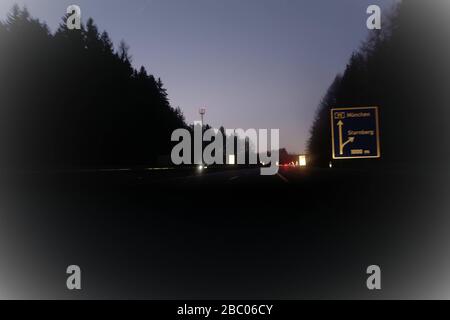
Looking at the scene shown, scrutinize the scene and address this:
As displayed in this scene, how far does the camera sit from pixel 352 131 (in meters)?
12.3

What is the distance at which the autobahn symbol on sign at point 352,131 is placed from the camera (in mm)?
11891

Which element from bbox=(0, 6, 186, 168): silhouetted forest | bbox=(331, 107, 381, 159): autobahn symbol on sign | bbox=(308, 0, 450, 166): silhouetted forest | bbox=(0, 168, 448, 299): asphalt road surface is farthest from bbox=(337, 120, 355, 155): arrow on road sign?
bbox=(0, 6, 186, 168): silhouetted forest

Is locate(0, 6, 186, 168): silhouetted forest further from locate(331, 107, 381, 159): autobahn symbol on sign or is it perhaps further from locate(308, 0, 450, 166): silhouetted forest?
locate(331, 107, 381, 159): autobahn symbol on sign

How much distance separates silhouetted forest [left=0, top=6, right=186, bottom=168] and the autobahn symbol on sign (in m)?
40.6

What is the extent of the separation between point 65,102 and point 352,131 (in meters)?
54.3

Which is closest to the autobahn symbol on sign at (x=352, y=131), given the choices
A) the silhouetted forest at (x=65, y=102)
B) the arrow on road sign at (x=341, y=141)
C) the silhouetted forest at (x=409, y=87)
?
the arrow on road sign at (x=341, y=141)

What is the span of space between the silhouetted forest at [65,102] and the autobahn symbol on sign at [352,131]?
40.6 metres

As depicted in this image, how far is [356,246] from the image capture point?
227 inches

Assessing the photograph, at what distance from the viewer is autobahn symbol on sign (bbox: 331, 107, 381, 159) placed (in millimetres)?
11891

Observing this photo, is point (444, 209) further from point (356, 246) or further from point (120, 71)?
point (120, 71)

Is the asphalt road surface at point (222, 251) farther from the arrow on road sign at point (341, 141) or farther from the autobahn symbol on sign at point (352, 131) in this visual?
the arrow on road sign at point (341, 141)

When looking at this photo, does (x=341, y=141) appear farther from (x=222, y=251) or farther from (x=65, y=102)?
(x=65, y=102)

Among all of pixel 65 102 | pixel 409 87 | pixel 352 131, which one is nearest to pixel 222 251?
pixel 352 131

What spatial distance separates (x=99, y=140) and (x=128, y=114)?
854 centimetres
